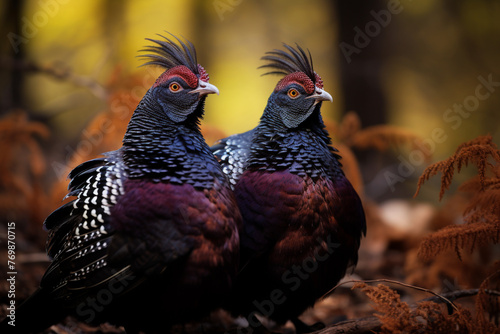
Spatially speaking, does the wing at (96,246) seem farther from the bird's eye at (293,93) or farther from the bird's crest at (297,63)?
the bird's crest at (297,63)

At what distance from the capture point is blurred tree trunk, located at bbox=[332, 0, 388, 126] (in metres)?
7.29

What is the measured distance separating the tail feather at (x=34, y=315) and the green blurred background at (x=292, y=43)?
4640 millimetres

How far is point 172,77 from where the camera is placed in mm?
2561

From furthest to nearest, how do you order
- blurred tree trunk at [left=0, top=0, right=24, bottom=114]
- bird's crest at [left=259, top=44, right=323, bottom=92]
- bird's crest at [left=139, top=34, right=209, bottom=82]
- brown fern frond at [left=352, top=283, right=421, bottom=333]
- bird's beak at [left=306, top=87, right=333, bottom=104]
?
blurred tree trunk at [left=0, top=0, right=24, bottom=114], bird's crest at [left=259, top=44, right=323, bottom=92], bird's beak at [left=306, top=87, right=333, bottom=104], bird's crest at [left=139, top=34, right=209, bottom=82], brown fern frond at [left=352, top=283, right=421, bottom=333]

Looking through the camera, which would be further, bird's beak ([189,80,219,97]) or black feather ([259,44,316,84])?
black feather ([259,44,316,84])

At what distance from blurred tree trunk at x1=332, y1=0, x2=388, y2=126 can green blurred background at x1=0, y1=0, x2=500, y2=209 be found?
2cm

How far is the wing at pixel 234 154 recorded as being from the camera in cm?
294

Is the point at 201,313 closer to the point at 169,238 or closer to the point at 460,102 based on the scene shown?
the point at 169,238

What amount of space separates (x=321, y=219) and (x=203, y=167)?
31.1 inches

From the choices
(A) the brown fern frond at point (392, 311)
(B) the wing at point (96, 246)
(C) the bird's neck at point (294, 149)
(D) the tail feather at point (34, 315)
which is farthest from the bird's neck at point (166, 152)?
(A) the brown fern frond at point (392, 311)

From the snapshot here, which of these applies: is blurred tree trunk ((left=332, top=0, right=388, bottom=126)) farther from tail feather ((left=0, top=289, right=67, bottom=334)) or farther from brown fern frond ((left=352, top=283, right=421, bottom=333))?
tail feather ((left=0, top=289, right=67, bottom=334))

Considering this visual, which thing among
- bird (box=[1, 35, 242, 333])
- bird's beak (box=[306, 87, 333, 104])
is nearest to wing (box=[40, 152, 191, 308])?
bird (box=[1, 35, 242, 333])

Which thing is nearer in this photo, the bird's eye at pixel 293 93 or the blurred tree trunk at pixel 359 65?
the bird's eye at pixel 293 93

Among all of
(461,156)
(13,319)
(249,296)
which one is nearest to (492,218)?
(461,156)
